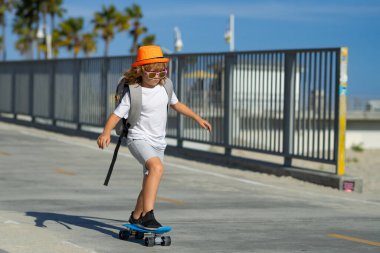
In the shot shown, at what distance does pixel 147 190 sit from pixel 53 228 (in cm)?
153

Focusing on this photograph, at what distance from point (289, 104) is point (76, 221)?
672cm

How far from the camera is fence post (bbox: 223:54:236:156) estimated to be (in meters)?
17.9

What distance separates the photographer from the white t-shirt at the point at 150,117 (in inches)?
328

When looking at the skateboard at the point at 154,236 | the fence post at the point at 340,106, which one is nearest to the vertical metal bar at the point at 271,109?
the fence post at the point at 340,106

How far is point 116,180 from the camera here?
14672 millimetres

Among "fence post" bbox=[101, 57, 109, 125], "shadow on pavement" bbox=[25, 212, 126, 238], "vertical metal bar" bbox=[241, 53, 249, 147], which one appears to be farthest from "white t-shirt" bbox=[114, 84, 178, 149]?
A: "fence post" bbox=[101, 57, 109, 125]

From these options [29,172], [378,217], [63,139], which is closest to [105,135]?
[378,217]

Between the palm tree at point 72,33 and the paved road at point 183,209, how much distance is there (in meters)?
94.3

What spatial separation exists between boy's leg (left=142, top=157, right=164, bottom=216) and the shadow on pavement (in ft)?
2.62

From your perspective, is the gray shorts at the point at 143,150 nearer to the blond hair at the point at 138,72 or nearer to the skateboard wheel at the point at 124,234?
the blond hair at the point at 138,72

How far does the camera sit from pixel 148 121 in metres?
8.34

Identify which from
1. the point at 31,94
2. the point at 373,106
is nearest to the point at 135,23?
the point at 373,106

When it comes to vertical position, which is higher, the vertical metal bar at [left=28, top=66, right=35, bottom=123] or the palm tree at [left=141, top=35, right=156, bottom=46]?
the palm tree at [left=141, top=35, right=156, bottom=46]

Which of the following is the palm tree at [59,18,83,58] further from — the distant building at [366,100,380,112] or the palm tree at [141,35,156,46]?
the distant building at [366,100,380,112]
